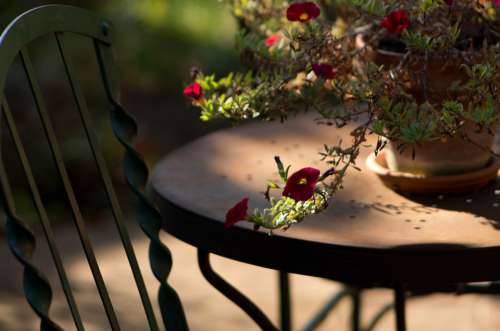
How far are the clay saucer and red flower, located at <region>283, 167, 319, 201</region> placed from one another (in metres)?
0.34

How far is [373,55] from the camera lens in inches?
59.6

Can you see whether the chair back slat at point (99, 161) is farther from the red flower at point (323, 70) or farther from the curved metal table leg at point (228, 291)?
the red flower at point (323, 70)

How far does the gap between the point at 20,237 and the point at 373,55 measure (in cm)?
70

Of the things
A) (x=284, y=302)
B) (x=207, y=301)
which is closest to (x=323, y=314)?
(x=284, y=302)

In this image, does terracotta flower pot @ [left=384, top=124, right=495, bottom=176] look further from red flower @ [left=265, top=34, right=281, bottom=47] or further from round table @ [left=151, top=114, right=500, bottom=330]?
red flower @ [left=265, top=34, right=281, bottom=47]

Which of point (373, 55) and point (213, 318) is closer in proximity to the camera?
point (373, 55)

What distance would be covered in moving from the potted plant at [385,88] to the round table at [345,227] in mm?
60

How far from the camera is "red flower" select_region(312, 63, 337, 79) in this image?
4.54 feet

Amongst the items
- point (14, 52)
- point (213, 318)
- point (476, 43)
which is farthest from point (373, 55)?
point (213, 318)

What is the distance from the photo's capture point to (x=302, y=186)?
119cm

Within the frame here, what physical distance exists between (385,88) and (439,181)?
0.23 meters

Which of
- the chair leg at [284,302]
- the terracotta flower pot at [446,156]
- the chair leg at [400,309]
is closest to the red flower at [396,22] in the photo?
the terracotta flower pot at [446,156]

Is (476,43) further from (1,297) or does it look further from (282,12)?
(1,297)

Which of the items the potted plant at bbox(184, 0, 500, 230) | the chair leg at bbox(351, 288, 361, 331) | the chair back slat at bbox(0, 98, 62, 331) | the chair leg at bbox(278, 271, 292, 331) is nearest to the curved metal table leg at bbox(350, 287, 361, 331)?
the chair leg at bbox(351, 288, 361, 331)
